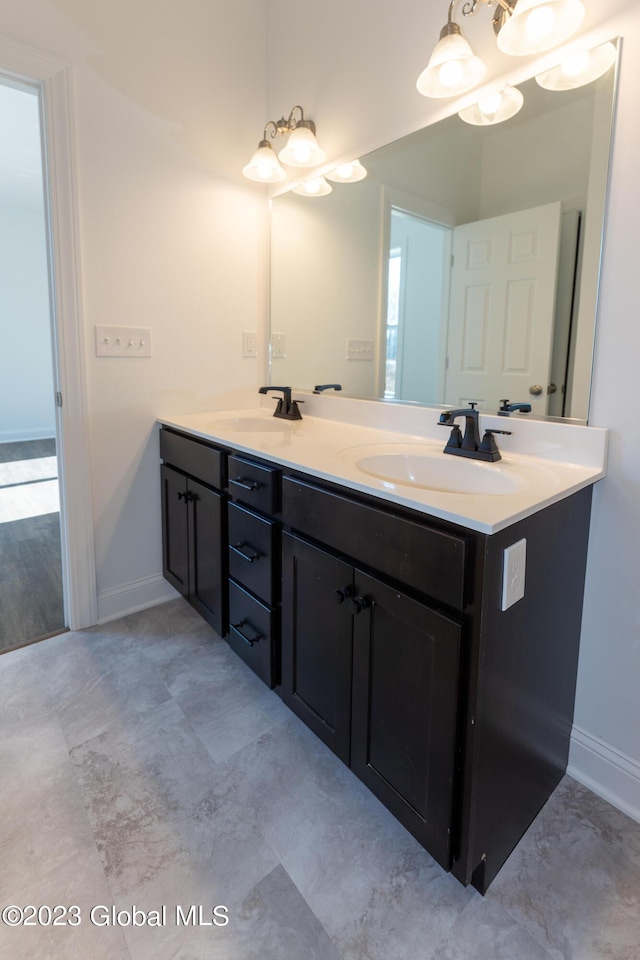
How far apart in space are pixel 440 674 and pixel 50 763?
3.68ft

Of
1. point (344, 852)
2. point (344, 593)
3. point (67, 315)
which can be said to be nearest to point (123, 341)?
point (67, 315)

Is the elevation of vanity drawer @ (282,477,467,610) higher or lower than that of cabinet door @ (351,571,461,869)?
higher

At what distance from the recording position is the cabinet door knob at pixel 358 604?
1082mm

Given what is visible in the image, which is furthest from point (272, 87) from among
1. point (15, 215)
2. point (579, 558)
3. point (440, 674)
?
point (15, 215)

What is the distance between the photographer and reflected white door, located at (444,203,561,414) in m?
1.32

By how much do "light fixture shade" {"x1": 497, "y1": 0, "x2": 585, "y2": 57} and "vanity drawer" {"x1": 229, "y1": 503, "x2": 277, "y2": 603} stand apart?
1.31 metres

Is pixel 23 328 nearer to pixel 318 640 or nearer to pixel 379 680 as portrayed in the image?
pixel 318 640

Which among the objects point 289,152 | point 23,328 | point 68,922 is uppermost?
point 289,152

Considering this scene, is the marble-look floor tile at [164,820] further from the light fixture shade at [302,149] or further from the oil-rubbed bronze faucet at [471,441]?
the light fixture shade at [302,149]

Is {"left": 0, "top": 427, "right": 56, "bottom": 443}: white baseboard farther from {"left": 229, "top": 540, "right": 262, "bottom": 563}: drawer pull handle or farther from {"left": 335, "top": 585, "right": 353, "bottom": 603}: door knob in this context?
{"left": 335, "top": 585, "right": 353, "bottom": 603}: door knob

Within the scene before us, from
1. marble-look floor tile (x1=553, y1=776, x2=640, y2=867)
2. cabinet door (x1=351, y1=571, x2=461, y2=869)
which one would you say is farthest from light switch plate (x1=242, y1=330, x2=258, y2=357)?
marble-look floor tile (x1=553, y1=776, x2=640, y2=867)

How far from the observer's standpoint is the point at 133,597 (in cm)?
214

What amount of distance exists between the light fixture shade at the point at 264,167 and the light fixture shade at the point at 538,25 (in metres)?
1.01

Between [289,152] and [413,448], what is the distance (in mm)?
1270
